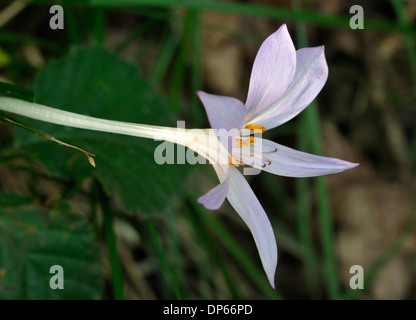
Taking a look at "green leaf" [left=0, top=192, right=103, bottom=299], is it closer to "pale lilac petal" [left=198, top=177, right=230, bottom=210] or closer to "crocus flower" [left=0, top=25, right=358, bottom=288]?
"crocus flower" [left=0, top=25, right=358, bottom=288]

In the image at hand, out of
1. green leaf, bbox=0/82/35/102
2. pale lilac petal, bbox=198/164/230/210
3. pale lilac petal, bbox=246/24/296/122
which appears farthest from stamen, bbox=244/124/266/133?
green leaf, bbox=0/82/35/102

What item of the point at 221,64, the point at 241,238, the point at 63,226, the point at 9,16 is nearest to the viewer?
the point at 63,226

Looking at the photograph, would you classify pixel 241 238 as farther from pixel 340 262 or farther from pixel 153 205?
pixel 153 205

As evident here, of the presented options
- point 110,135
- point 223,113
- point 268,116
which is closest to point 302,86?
point 268,116

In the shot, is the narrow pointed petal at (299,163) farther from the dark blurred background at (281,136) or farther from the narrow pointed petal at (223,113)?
the dark blurred background at (281,136)

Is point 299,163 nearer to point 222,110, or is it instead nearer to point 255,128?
point 255,128

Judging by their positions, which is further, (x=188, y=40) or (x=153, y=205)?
(x=188, y=40)

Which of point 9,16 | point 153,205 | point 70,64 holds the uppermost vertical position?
point 9,16

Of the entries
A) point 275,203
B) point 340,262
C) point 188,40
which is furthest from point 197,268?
point 188,40
